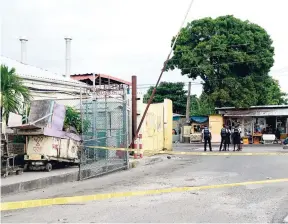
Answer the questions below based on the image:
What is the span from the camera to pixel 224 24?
37188 millimetres

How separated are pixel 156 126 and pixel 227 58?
16.3m

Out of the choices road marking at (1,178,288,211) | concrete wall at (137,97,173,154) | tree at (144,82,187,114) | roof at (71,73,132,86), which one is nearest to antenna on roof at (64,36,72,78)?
roof at (71,73,132,86)

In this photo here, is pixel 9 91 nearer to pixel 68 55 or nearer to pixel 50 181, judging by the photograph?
pixel 50 181

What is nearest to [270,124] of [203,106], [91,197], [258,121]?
[258,121]

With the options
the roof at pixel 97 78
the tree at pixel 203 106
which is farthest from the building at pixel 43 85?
the tree at pixel 203 106

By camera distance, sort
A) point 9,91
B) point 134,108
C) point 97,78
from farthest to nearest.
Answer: point 97,78 < point 134,108 < point 9,91

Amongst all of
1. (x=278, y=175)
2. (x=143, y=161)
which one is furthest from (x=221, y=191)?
(x=143, y=161)

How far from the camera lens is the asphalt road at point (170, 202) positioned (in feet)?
21.8

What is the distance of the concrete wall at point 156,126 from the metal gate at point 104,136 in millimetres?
4138

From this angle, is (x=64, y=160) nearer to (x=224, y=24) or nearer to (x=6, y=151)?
(x=6, y=151)

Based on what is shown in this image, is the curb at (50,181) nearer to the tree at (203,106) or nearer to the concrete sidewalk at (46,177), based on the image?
the concrete sidewalk at (46,177)

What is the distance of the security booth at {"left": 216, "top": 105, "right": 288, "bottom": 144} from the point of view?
3488 centimetres

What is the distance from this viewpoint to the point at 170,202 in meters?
7.96

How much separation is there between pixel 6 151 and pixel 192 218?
6136 millimetres
